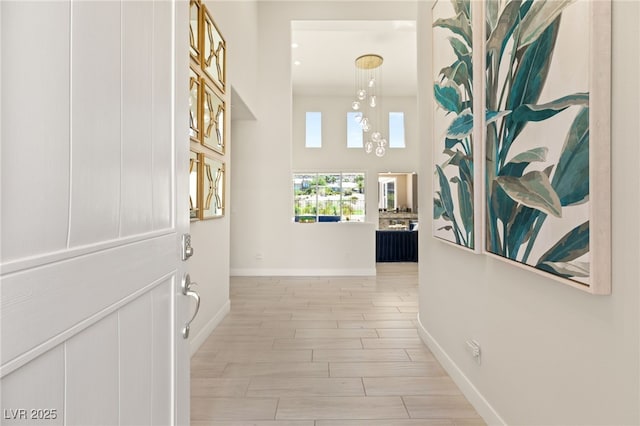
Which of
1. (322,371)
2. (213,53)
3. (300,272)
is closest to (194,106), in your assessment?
(213,53)

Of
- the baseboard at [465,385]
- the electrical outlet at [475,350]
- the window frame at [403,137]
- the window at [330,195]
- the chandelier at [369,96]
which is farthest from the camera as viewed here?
the window at [330,195]

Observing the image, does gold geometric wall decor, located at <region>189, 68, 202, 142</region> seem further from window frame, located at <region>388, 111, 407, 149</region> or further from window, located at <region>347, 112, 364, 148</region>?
window frame, located at <region>388, 111, 407, 149</region>

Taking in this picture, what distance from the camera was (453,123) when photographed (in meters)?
2.01

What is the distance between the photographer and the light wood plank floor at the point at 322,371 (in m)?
1.78

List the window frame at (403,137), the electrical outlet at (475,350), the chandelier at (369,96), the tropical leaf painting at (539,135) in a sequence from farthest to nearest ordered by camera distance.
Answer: the window frame at (403,137), the chandelier at (369,96), the electrical outlet at (475,350), the tropical leaf painting at (539,135)

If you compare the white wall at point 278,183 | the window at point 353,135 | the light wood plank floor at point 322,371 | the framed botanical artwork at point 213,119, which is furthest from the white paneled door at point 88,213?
the window at point 353,135

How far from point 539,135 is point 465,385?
4.80ft

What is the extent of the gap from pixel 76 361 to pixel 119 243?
0.22 meters

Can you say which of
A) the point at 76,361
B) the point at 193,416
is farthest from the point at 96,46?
the point at 193,416

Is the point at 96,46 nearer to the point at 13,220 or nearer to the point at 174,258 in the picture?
the point at 13,220

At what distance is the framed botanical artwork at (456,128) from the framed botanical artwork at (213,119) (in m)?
1.79

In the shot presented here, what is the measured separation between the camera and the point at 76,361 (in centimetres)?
57

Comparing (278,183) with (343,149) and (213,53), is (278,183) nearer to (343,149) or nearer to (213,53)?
(213,53)

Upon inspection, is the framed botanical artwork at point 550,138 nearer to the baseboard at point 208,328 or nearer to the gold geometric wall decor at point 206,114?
the gold geometric wall decor at point 206,114
